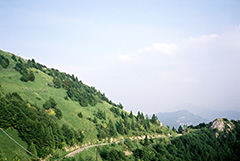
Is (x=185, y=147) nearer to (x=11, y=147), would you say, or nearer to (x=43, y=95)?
(x=43, y=95)

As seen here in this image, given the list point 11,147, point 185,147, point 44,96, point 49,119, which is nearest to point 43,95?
point 44,96

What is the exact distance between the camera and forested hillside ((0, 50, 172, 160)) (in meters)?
54.8

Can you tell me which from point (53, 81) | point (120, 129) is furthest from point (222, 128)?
point (53, 81)

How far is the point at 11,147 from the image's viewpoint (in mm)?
47438

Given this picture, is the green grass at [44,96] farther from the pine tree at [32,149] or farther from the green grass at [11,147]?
the pine tree at [32,149]

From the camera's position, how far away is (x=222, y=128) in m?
142

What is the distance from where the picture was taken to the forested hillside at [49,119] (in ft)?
180

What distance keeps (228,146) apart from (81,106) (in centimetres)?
10880

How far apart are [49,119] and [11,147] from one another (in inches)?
893

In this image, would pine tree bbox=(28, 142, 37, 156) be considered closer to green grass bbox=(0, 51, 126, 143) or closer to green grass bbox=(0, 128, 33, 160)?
green grass bbox=(0, 128, 33, 160)

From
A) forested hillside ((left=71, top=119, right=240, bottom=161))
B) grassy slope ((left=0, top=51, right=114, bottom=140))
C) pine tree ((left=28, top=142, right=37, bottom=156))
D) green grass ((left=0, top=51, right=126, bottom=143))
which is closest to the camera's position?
pine tree ((left=28, top=142, right=37, bottom=156))

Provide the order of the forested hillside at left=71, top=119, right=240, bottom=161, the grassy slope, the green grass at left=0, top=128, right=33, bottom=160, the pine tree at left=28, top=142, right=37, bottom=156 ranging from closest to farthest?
1. the green grass at left=0, top=128, right=33, bottom=160
2. the pine tree at left=28, top=142, right=37, bottom=156
3. the forested hillside at left=71, top=119, right=240, bottom=161
4. the grassy slope

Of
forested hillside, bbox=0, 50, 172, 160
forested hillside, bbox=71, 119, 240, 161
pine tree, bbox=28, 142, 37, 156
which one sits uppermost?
forested hillside, bbox=0, 50, 172, 160

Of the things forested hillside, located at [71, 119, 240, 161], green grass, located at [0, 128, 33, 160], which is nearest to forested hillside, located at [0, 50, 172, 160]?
green grass, located at [0, 128, 33, 160]
